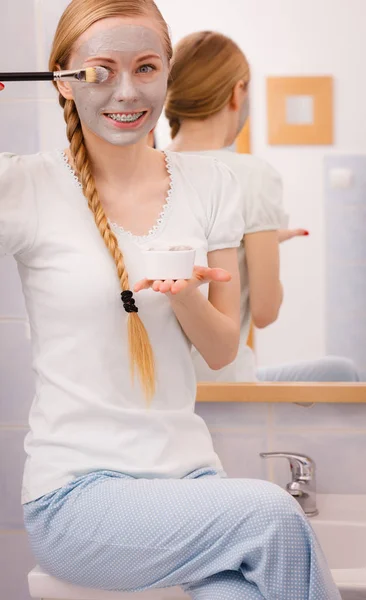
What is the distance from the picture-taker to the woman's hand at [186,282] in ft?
3.62

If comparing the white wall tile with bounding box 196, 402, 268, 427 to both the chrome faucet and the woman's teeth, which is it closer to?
the chrome faucet

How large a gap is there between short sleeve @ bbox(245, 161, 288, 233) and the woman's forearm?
0.98ft

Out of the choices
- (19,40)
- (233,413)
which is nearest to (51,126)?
(19,40)

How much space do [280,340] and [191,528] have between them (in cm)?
55

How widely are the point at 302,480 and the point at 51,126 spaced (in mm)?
773

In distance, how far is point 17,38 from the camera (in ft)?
5.15

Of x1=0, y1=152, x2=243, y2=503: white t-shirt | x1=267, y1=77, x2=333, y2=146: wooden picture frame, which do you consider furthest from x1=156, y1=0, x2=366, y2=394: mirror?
x1=0, y1=152, x2=243, y2=503: white t-shirt

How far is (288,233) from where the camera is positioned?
157 centimetres

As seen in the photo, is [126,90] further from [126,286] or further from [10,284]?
[10,284]

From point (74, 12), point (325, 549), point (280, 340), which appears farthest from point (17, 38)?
point (325, 549)

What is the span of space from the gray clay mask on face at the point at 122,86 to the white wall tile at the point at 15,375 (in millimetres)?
507

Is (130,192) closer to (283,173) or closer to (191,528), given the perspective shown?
(283,173)

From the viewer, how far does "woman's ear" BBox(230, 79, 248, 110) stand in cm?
156

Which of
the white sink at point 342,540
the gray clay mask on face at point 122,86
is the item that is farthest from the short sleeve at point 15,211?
the white sink at point 342,540
